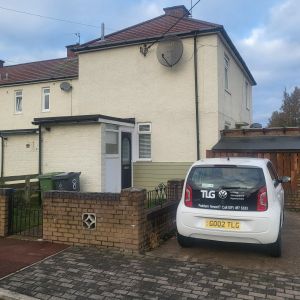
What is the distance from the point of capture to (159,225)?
23.9ft

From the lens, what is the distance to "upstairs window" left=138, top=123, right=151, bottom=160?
14.5 m

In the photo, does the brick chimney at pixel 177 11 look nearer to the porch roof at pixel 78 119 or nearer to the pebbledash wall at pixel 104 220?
the porch roof at pixel 78 119

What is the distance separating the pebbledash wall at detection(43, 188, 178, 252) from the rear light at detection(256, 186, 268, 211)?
1.91 m

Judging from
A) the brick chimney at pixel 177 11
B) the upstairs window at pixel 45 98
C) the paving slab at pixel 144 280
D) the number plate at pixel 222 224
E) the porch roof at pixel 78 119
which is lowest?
the paving slab at pixel 144 280

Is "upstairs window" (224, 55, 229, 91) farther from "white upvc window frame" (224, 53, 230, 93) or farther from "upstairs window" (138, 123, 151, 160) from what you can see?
"upstairs window" (138, 123, 151, 160)

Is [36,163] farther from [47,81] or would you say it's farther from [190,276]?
[190,276]

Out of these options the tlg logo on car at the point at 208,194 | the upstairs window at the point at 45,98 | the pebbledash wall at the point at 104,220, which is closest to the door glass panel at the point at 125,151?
→ the upstairs window at the point at 45,98

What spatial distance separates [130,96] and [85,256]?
31.1 feet

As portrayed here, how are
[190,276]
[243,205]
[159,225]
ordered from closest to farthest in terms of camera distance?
[190,276] < [243,205] < [159,225]

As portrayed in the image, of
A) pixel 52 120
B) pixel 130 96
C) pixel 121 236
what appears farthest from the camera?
pixel 130 96

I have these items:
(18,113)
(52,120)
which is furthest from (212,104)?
(18,113)

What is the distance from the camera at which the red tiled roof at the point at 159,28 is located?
14.5 metres

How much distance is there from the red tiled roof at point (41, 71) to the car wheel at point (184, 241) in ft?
42.9

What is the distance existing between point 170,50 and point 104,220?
8.81m
